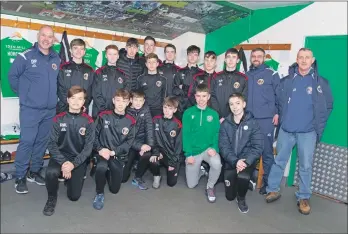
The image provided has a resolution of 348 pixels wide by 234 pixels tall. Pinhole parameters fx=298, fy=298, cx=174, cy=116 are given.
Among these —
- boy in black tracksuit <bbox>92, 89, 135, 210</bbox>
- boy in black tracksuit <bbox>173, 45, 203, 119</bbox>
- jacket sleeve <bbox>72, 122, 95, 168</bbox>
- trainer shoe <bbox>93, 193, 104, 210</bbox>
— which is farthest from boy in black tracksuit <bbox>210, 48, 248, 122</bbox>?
trainer shoe <bbox>93, 193, 104, 210</bbox>

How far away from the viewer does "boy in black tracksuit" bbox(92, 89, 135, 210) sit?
9.99 feet

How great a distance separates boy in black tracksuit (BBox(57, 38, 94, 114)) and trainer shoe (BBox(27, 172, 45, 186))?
29.5 inches

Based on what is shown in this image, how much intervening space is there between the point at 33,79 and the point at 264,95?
8.39ft

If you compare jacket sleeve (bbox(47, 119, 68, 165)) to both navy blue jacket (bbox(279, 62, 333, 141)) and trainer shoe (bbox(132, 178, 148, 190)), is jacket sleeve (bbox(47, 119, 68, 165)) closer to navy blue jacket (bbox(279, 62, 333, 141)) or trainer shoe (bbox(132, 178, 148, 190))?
trainer shoe (bbox(132, 178, 148, 190))

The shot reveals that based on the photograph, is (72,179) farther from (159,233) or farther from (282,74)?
(282,74)

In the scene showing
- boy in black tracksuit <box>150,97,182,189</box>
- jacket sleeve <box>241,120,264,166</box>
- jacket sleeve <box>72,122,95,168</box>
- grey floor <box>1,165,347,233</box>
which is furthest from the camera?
boy in black tracksuit <box>150,97,182,189</box>

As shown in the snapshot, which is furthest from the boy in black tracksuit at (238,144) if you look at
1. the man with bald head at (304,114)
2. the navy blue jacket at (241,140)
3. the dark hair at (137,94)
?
the dark hair at (137,94)

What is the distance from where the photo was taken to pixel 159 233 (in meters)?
2.43

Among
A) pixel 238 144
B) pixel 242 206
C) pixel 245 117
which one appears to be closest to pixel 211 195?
pixel 242 206

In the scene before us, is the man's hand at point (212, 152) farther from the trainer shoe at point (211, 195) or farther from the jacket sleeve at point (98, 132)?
the jacket sleeve at point (98, 132)

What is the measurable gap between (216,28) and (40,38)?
2.90 meters

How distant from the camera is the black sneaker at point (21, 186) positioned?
2.98 m

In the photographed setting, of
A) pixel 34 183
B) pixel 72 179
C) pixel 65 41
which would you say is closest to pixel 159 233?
pixel 72 179

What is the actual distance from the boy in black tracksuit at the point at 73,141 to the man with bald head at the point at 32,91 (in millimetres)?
395
